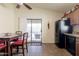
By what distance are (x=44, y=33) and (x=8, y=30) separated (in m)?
2.70

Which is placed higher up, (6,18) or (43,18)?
(43,18)

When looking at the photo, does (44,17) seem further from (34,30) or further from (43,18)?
(34,30)

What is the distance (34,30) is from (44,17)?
1134 mm

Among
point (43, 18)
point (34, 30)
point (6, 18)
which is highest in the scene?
point (43, 18)

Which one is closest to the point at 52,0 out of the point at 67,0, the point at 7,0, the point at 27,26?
the point at 67,0

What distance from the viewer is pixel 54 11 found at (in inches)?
370

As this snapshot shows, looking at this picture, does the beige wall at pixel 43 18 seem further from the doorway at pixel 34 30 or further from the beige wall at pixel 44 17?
the doorway at pixel 34 30

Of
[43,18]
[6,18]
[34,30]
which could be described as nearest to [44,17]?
[43,18]

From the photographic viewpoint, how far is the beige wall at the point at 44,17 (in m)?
9.45

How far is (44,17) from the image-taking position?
9.49m

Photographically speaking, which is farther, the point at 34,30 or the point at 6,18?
the point at 34,30

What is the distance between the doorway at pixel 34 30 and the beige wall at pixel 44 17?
0.70 feet

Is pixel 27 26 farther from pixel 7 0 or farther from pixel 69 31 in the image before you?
pixel 7 0

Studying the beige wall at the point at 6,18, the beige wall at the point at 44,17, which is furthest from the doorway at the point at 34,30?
the beige wall at the point at 6,18
